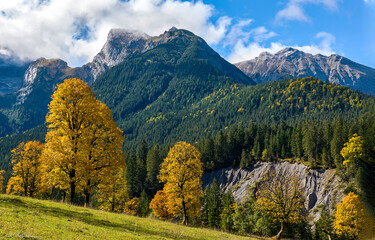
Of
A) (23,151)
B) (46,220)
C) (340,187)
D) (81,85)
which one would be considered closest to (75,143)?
(81,85)

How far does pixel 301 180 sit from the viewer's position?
94000 millimetres

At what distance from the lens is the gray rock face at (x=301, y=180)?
9141 centimetres

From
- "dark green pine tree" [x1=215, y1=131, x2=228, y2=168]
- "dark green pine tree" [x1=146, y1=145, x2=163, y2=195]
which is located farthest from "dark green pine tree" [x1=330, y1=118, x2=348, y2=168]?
"dark green pine tree" [x1=146, y1=145, x2=163, y2=195]

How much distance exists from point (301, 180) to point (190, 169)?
72.3 meters

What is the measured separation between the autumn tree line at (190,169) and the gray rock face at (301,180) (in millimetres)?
3939

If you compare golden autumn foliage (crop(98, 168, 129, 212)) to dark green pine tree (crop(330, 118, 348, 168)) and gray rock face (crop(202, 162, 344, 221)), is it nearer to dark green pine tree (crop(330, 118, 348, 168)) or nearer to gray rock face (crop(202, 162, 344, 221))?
gray rock face (crop(202, 162, 344, 221))

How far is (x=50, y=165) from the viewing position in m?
27.2

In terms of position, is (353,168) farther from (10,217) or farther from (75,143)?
(10,217)

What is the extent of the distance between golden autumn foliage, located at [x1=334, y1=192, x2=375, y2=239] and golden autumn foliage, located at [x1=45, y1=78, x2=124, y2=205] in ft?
222

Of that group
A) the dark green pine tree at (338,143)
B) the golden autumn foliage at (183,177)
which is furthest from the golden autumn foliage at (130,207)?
the dark green pine tree at (338,143)

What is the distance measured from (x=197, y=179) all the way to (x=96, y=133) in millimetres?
19203

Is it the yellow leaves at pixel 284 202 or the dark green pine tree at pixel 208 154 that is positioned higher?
the dark green pine tree at pixel 208 154

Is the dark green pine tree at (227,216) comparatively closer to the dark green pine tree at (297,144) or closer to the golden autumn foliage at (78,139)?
the dark green pine tree at (297,144)

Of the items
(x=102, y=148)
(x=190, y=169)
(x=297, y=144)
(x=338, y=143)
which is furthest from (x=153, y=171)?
(x=102, y=148)
